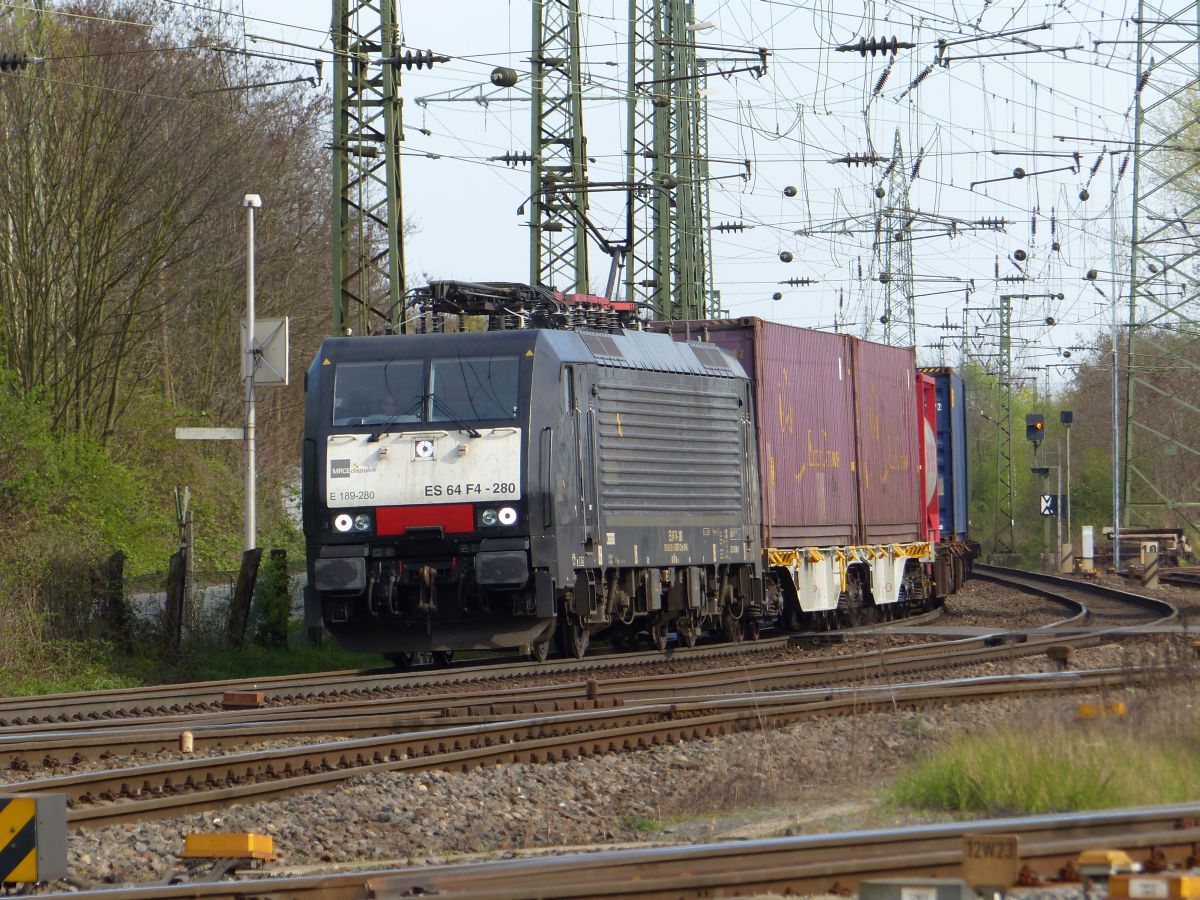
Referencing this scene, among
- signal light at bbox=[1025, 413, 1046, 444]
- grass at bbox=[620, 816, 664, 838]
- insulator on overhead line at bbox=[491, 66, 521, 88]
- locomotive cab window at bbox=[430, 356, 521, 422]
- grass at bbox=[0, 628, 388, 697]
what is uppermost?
insulator on overhead line at bbox=[491, 66, 521, 88]

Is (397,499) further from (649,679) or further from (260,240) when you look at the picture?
(260,240)

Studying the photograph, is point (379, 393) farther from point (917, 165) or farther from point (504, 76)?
point (917, 165)

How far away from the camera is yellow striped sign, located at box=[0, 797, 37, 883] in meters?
6.80

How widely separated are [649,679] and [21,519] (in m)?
8.86

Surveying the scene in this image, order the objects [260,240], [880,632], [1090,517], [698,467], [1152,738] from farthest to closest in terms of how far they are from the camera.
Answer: [1090,517]
[260,240]
[880,632]
[698,467]
[1152,738]

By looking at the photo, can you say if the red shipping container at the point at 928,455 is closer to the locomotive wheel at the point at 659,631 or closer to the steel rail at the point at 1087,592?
the steel rail at the point at 1087,592

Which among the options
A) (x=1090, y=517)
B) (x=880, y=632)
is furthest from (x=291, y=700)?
(x=1090, y=517)

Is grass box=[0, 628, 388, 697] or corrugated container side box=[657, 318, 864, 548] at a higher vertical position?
corrugated container side box=[657, 318, 864, 548]

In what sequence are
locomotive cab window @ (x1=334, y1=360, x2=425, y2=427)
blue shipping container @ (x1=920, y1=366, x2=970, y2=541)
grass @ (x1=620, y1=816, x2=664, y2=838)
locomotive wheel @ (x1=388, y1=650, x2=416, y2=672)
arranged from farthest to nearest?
blue shipping container @ (x1=920, y1=366, x2=970, y2=541)
locomotive wheel @ (x1=388, y1=650, x2=416, y2=672)
locomotive cab window @ (x1=334, y1=360, x2=425, y2=427)
grass @ (x1=620, y1=816, x2=664, y2=838)

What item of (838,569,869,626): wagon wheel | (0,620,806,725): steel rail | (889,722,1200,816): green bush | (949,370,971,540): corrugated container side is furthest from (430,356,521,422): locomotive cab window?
(949,370,971,540): corrugated container side

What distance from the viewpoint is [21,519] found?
19.9 m

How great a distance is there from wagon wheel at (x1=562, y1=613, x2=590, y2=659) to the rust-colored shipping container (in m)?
3.48

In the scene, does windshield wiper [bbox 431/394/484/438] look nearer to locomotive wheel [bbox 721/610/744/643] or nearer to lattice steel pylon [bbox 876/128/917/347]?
locomotive wheel [bbox 721/610/744/643]

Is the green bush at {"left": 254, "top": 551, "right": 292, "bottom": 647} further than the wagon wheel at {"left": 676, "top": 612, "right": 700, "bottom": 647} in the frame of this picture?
Yes
